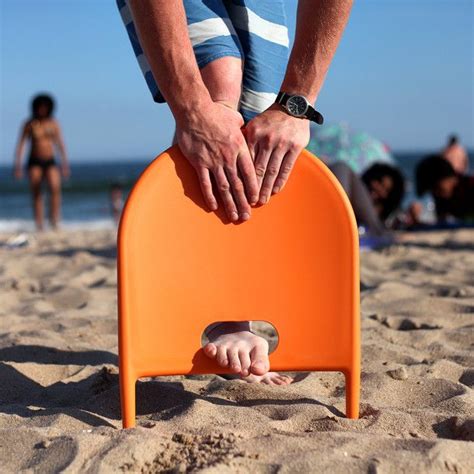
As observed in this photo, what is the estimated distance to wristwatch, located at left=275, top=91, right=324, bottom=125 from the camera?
1.91 m

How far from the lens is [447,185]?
6879 mm

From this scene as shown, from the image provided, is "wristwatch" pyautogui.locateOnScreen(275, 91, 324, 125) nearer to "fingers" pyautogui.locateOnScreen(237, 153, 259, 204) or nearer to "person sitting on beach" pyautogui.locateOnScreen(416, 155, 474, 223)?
"fingers" pyautogui.locateOnScreen(237, 153, 259, 204)

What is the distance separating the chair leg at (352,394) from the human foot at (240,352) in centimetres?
20

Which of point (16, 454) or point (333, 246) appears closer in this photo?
point (16, 454)

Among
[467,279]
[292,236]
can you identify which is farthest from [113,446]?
[467,279]

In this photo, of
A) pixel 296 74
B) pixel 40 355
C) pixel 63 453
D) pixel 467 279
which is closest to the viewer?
pixel 63 453

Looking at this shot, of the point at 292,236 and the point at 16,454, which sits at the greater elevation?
the point at 292,236

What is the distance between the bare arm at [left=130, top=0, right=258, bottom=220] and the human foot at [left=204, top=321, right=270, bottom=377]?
0.34 metres

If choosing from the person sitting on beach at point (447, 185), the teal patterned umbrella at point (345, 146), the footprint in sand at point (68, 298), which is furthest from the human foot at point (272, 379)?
the teal patterned umbrella at point (345, 146)

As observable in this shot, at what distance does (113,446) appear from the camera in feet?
5.33

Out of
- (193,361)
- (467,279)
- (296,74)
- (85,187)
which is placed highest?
(296,74)

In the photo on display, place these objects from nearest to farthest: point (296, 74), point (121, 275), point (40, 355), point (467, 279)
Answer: point (121, 275) → point (296, 74) → point (40, 355) → point (467, 279)

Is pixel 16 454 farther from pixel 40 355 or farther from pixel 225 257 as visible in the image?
pixel 40 355

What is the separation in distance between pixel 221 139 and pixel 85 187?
77.0ft
